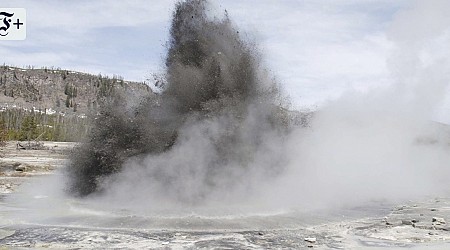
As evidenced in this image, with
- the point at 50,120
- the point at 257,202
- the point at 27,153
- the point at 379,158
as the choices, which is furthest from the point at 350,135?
the point at 50,120

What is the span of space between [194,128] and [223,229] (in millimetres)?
5226

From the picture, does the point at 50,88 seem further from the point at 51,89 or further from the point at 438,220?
the point at 438,220

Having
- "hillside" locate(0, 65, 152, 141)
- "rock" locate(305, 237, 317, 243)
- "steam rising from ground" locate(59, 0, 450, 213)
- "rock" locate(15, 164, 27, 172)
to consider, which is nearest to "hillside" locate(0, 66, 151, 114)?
"hillside" locate(0, 65, 152, 141)

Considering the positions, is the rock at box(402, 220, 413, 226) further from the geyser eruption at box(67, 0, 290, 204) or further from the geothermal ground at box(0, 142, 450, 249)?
the geyser eruption at box(67, 0, 290, 204)

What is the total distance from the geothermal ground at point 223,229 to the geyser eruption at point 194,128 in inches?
68.4

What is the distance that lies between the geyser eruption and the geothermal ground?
1.74 m

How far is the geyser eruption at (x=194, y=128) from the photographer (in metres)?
20.0

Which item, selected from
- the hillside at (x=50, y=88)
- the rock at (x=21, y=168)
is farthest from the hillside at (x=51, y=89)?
the rock at (x=21, y=168)

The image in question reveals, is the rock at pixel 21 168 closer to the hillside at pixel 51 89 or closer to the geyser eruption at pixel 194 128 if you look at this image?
the geyser eruption at pixel 194 128

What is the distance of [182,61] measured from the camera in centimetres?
2186

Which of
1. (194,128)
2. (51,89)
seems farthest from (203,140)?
(51,89)

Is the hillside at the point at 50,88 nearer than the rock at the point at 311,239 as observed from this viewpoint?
No

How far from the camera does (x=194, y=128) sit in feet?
66.3

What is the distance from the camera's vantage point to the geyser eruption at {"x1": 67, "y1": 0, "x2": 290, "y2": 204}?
20.0 m
